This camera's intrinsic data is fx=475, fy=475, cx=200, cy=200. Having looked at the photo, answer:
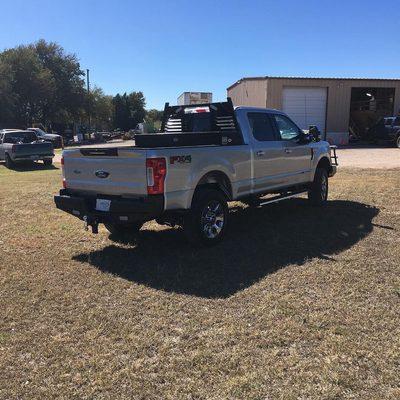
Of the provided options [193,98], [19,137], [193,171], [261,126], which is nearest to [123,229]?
Answer: [193,171]

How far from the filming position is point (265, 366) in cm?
349

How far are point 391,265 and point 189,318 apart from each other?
2.70 metres

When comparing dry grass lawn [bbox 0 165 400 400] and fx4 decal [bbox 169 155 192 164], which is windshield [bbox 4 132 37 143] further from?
fx4 decal [bbox 169 155 192 164]

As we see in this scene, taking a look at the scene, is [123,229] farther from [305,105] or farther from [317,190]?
[305,105]

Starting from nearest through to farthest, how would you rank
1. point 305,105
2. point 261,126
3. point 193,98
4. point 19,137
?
point 261,126
point 19,137
point 193,98
point 305,105

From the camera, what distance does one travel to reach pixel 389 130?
96.3 feet

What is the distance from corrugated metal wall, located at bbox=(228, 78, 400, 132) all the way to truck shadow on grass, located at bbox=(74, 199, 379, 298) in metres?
23.8

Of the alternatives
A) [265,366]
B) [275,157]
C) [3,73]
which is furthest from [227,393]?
[3,73]

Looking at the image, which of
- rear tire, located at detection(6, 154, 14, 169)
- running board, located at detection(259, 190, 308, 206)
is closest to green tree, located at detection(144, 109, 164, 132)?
running board, located at detection(259, 190, 308, 206)

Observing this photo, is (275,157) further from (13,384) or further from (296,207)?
(13,384)

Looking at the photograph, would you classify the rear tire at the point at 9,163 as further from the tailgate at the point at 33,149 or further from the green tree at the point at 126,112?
the green tree at the point at 126,112

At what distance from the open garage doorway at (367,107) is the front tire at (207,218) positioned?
31292 mm

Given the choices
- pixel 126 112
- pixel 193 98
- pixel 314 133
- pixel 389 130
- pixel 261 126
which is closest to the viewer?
pixel 261 126

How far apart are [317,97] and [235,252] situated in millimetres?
28773
